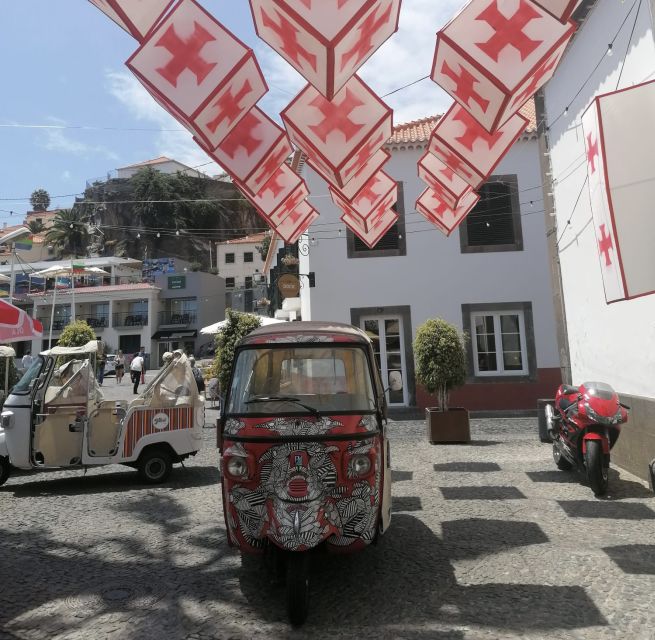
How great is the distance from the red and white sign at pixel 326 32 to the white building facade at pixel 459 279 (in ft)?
33.5

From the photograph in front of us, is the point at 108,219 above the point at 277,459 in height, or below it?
above

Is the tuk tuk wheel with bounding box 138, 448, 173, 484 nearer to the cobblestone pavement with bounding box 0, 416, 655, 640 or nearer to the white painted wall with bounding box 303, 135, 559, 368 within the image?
the cobblestone pavement with bounding box 0, 416, 655, 640

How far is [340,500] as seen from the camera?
359 cm

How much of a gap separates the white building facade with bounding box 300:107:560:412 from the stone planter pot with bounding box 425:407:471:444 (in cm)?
409

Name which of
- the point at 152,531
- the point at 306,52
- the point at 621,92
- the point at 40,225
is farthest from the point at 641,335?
the point at 40,225

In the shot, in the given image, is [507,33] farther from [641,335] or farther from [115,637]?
[115,637]

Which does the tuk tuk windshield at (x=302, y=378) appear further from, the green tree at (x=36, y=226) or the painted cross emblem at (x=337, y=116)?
the green tree at (x=36, y=226)

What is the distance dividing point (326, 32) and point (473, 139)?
3.21m

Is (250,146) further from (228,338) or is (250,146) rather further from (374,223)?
(228,338)

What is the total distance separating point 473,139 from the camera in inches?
252

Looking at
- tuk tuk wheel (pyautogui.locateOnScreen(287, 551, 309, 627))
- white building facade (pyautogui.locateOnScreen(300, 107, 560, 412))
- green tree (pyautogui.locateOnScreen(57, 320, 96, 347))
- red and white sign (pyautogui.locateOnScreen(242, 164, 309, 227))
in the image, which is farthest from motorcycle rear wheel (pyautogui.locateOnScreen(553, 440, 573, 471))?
green tree (pyautogui.locateOnScreen(57, 320, 96, 347))

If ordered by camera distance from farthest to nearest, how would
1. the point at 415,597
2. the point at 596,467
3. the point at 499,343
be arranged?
the point at 499,343 → the point at 596,467 → the point at 415,597

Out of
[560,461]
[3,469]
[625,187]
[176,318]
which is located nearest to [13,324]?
[3,469]

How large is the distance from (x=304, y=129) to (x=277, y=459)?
155 inches
